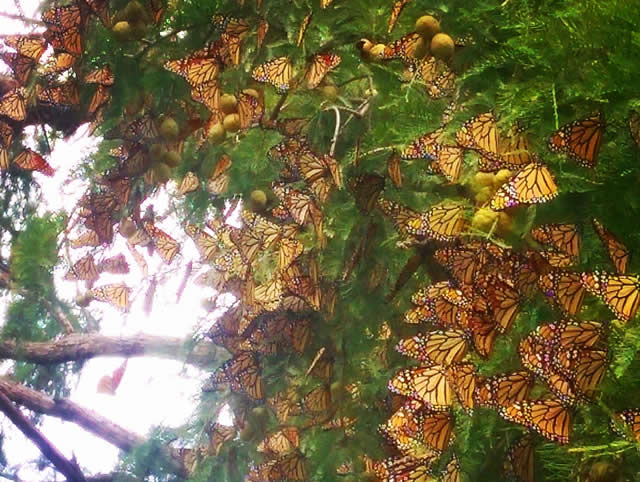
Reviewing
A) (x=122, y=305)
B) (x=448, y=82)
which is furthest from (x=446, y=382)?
(x=122, y=305)

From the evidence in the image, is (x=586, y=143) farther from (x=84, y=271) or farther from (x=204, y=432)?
(x=204, y=432)

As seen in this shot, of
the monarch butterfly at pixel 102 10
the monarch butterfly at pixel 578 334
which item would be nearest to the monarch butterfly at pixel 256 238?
the monarch butterfly at pixel 102 10

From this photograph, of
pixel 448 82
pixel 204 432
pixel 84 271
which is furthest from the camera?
pixel 204 432

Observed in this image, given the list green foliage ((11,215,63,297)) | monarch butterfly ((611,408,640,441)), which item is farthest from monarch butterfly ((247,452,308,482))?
monarch butterfly ((611,408,640,441))

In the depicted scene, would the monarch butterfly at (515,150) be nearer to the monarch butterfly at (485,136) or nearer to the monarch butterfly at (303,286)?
the monarch butterfly at (485,136)

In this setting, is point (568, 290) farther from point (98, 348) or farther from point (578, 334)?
point (98, 348)
